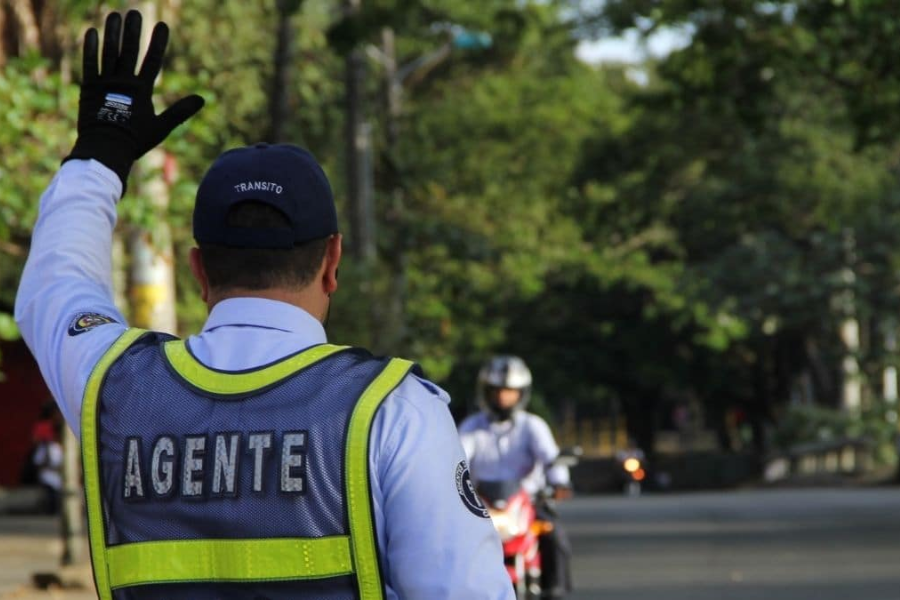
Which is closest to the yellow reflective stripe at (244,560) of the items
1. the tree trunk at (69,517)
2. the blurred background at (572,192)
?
the blurred background at (572,192)

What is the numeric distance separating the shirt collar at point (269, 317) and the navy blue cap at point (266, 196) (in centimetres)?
8

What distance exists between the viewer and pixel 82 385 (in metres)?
2.77

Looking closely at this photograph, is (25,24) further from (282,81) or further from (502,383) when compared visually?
(502,383)

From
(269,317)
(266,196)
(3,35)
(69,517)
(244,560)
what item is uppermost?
(3,35)

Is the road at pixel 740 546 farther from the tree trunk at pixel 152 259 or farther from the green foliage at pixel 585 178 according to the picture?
the tree trunk at pixel 152 259

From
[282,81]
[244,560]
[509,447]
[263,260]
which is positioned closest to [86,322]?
[263,260]

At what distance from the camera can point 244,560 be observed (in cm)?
256

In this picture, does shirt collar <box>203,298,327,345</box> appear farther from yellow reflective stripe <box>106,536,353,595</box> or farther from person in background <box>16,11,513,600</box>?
yellow reflective stripe <box>106,536,353,595</box>

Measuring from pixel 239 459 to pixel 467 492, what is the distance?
302 millimetres

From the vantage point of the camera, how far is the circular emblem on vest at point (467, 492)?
2.55 meters

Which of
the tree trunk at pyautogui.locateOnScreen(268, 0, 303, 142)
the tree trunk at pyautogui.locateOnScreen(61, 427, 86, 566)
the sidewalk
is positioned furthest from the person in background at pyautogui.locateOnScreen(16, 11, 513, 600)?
the tree trunk at pyautogui.locateOnScreen(61, 427, 86, 566)

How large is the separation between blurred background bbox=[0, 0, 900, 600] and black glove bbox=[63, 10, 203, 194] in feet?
25.3

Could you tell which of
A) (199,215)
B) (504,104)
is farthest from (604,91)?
(199,215)

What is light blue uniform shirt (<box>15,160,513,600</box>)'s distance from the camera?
2.50 meters
